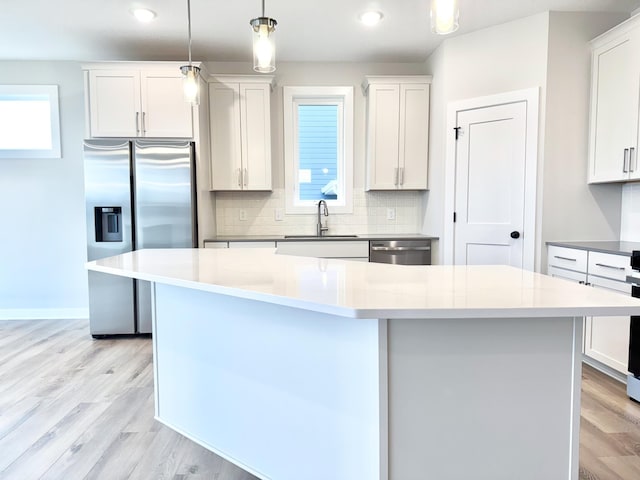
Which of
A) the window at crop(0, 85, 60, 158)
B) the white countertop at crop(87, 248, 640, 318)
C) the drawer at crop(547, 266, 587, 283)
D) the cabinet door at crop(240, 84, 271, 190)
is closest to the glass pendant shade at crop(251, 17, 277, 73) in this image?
the white countertop at crop(87, 248, 640, 318)

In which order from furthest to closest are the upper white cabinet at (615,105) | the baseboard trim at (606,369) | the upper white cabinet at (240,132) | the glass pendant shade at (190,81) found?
the upper white cabinet at (240,132) → the upper white cabinet at (615,105) → the baseboard trim at (606,369) → the glass pendant shade at (190,81)

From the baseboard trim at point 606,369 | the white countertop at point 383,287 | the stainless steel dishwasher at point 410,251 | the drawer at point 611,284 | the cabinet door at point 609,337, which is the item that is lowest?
the baseboard trim at point 606,369

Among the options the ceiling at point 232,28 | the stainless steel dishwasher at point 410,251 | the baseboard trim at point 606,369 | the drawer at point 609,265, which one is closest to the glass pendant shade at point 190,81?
the ceiling at point 232,28

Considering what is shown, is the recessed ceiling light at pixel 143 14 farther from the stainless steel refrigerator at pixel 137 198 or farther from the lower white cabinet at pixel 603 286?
the lower white cabinet at pixel 603 286

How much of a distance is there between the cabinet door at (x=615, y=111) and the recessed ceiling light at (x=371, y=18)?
5.54 ft

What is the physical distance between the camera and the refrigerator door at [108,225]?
3449 millimetres

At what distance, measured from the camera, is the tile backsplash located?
419 cm

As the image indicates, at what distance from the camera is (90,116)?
3549mm

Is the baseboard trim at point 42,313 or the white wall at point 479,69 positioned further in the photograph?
the baseboard trim at point 42,313

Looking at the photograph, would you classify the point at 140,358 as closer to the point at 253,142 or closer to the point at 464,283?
the point at 253,142

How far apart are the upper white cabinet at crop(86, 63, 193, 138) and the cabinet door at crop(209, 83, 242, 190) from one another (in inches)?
13.8

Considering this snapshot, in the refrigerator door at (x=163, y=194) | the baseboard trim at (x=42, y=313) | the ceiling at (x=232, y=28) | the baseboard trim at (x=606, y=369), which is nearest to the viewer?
the baseboard trim at (x=606, y=369)

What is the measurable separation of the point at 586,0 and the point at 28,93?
5.05 meters

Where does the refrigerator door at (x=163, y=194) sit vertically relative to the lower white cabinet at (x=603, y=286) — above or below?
above
